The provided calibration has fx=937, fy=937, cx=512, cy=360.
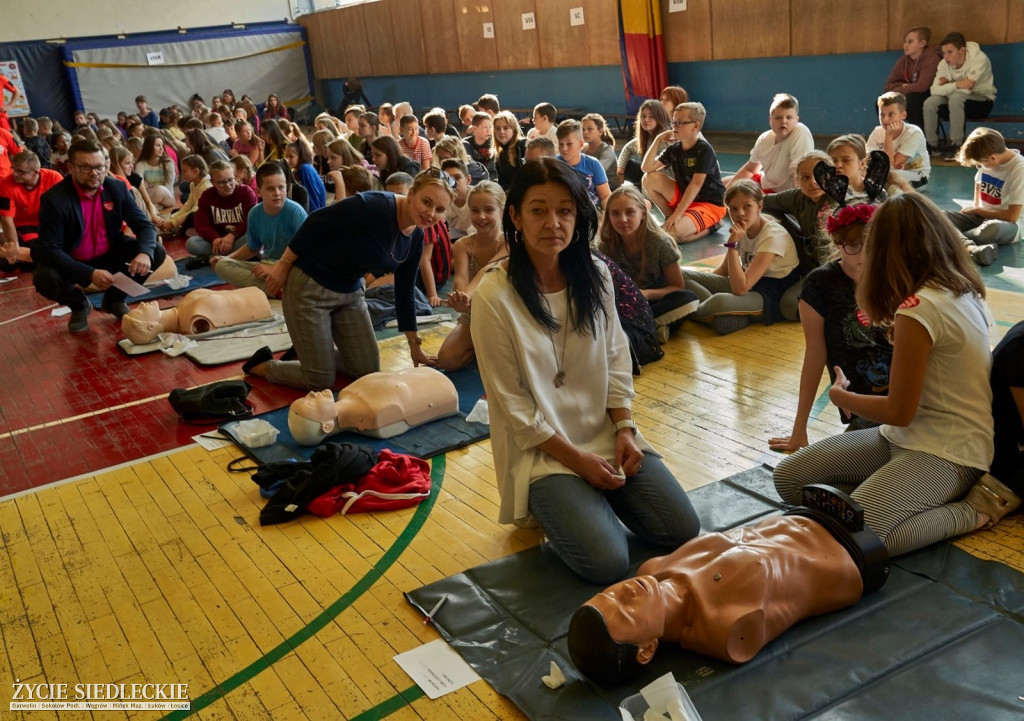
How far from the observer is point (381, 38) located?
2045 cm

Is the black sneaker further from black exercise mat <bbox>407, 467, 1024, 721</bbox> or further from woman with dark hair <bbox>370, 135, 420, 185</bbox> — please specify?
black exercise mat <bbox>407, 467, 1024, 721</bbox>

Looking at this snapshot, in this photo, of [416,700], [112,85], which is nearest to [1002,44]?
[416,700]

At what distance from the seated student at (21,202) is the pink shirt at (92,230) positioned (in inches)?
73.1

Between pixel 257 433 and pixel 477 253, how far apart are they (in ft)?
5.77

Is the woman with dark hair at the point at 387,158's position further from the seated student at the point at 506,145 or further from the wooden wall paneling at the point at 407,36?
the wooden wall paneling at the point at 407,36

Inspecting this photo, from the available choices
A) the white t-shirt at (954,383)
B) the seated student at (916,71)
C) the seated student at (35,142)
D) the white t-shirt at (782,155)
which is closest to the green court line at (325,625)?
the white t-shirt at (954,383)

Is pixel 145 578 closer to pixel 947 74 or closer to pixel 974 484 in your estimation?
pixel 974 484

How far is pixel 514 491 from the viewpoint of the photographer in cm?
327

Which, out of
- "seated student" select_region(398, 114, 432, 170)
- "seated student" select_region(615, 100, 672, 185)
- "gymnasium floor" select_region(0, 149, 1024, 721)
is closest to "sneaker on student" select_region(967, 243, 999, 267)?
"gymnasium floor" select_region(0, 149, 1024, 721)

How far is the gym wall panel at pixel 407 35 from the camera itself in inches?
757

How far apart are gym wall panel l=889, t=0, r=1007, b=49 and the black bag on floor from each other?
8846mm

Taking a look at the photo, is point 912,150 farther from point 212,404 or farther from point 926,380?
point 212,404

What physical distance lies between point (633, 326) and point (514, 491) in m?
2.11

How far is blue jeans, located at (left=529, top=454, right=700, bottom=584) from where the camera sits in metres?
3.08
